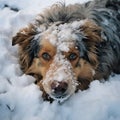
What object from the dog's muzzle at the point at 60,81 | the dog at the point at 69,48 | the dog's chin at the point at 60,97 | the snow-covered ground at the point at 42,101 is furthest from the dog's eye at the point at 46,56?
the dog's chin at the point at 60,97

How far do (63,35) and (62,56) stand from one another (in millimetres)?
270

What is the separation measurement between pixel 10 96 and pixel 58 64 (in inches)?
25.2

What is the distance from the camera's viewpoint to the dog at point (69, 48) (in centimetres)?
545

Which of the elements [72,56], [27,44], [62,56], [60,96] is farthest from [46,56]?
[60,96]

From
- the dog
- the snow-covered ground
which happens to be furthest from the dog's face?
the snow-covered ground

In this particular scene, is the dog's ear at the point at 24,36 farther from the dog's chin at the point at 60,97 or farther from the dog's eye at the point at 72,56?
the dog's chin at the point at 60,97

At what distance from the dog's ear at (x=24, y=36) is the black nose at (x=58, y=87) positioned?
2.84 feet

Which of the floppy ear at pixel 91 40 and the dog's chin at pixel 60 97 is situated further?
the floppy ear at pixel 91 40

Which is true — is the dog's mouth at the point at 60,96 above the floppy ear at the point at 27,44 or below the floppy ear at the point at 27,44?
below

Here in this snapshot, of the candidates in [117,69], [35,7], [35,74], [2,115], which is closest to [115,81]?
[117,69]

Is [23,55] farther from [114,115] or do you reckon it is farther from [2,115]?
[114,115]

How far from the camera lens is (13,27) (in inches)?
258

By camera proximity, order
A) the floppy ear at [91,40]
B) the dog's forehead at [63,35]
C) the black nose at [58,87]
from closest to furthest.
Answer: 1. the black nose at [58,87]
2. the dog's forehead at [63,35]
3. the floppy ear at [91,40]

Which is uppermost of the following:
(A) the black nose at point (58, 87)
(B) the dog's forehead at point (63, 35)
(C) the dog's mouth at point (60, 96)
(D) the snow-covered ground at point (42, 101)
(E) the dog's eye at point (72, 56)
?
(B) the dog's forehead at point (63, 35)
